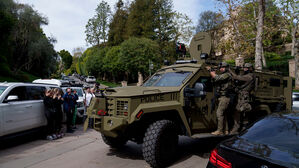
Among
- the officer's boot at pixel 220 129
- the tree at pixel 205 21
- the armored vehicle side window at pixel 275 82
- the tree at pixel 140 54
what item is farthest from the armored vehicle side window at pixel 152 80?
the tree at pixel 205 21

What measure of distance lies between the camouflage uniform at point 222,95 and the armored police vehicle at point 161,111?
173mm

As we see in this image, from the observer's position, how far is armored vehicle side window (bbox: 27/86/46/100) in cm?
763

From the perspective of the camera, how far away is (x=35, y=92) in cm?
787

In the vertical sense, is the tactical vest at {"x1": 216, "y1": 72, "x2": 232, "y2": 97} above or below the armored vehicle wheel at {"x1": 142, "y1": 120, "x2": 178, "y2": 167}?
above

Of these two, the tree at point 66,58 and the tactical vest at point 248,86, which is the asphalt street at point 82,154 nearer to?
the tactical vest at point 248,86

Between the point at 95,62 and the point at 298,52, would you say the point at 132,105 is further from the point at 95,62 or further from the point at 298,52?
the point at 95,62

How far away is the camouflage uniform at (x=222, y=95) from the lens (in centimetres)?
579

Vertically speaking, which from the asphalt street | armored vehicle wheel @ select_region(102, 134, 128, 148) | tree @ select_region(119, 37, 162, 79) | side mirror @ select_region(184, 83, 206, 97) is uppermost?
tree @ select_region(119, 37, 162, 79)

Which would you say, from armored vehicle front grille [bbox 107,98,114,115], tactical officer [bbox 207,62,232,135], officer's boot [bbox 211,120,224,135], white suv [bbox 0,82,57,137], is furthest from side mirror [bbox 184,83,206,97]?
white suv [bbox 0,82,57,137]

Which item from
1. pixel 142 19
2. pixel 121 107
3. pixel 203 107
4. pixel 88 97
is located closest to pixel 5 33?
pixel 88 97

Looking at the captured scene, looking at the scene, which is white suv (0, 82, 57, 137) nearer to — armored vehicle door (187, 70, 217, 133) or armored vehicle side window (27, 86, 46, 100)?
armored vehicle side window (27, 86, 46, 100)

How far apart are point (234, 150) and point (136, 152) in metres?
3.58

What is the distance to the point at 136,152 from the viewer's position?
6.09 m

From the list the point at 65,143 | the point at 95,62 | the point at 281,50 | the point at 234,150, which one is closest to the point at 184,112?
the point at 234,150
